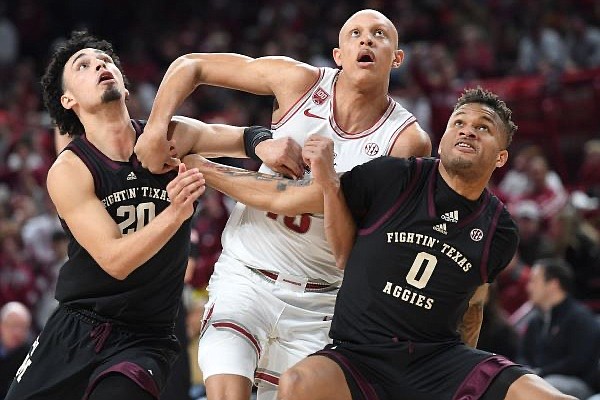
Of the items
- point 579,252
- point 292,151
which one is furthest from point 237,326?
point 579,252

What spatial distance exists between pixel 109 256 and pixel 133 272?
0.79 feet

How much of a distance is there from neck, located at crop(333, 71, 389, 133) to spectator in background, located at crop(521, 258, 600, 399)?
353 centimetres

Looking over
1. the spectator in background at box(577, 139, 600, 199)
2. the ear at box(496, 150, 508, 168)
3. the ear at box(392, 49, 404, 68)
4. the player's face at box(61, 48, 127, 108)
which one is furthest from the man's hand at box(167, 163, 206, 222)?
the spectator in background at box(577, 139, 600, 199)

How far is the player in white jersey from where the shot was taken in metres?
5.09

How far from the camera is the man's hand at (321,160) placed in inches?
184

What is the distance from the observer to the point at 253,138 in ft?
17.1

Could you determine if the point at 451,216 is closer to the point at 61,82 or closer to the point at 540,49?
the point at 61,82

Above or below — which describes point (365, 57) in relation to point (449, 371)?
above

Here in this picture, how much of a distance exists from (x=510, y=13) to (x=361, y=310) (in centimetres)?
1282

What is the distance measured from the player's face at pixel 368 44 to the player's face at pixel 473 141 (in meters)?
0.51

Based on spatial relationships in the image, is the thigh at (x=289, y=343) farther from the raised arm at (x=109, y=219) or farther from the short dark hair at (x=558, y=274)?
the short dark hair at (x=558, y=274)

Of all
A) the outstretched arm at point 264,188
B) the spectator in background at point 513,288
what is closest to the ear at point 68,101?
the outstretched arm at point 264,188

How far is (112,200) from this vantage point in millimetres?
4918

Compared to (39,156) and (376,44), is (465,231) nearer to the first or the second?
(376,44)
